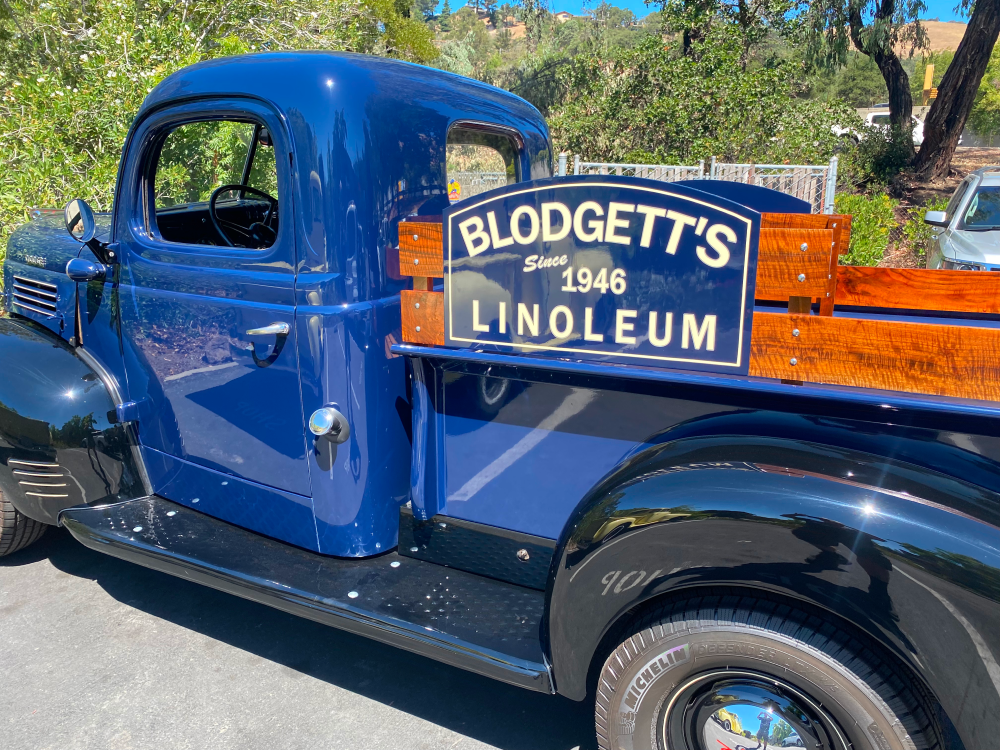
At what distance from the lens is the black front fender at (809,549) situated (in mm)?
1424

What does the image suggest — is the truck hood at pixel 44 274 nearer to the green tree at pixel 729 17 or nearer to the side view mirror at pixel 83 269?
the side view mirror at pixel 83 269

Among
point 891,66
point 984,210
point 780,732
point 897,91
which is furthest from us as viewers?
point 897,91

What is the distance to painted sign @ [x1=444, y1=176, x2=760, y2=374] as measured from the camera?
1.66 m

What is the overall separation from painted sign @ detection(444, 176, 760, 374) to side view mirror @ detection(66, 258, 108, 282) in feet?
4.91

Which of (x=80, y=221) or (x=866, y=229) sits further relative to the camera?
(x=866, y=229)

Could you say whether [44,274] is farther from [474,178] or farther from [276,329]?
[474,178]

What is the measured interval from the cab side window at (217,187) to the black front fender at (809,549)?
154cm

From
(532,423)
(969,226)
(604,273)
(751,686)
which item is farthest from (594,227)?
(969,226)

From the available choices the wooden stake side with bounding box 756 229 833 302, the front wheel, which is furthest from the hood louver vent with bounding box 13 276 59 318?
the wooden stake side with bounding box 756 229 833 302

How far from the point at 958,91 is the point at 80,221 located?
1752 centimetres

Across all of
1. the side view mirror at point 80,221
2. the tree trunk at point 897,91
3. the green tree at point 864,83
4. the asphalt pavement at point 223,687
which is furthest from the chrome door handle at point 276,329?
the green tree at point 864,83

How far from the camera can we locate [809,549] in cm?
152

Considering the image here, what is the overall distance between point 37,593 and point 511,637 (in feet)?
7.34

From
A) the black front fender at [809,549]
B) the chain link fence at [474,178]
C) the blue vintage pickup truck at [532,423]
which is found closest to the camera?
the black front fender at [809,549]
